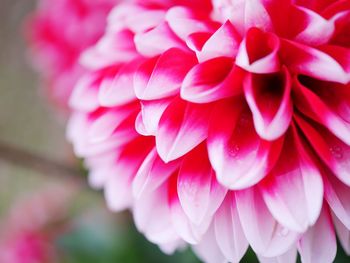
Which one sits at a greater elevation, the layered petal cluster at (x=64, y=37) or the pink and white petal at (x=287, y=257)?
the pink and white petal at (x=287, y=257)

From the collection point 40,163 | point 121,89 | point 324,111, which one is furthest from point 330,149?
point 40,163

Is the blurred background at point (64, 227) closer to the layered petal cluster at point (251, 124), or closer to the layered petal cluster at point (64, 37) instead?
the layered petal cluster at point (64, 37)

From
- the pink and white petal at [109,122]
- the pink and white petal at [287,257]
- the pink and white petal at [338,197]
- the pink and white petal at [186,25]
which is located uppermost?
the pink and white petal at [186,25]

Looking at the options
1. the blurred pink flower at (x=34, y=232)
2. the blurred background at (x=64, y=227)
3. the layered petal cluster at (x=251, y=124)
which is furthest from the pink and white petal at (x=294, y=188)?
the blurred pink flower at (x=34, y=232)

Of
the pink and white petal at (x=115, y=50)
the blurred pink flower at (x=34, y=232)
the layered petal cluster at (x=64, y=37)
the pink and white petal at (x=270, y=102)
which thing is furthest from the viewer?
the blurred pink flower at (x=34, y=232)

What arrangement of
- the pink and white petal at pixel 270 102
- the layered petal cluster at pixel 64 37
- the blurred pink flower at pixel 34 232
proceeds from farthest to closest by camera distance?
the blurred pink flower at pixel 34 232 < the layered petal cluster at pixel 64 37 < the pink and white petal at pixel 270 102

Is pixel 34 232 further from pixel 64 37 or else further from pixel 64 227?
pixel 64 37

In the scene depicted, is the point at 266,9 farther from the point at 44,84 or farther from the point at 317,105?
the point at 44,84
